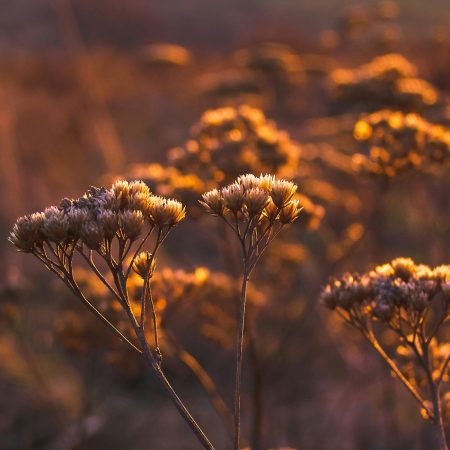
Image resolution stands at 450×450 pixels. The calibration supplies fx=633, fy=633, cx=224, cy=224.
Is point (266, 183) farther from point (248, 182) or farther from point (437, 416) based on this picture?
point (437, 416)

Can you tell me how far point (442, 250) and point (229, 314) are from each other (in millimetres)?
2540

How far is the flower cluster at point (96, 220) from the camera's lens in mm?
2678

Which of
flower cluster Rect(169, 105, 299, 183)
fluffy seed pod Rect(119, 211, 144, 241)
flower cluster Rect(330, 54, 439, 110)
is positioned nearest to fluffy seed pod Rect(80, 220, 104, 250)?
fluffy seed pod Rect(119, 211, 144, 241)

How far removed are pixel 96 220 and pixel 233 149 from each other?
2.65 meters

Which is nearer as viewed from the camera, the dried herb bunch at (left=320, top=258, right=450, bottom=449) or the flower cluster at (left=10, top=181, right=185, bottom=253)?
the flower cluster at (left=10, top=181, right=185, bottom=253)

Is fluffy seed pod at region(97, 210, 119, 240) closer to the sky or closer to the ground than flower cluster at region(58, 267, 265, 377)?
closer to the ground

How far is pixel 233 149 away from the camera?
17.3 ft

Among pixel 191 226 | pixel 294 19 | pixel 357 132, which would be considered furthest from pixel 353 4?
pixel 357 132

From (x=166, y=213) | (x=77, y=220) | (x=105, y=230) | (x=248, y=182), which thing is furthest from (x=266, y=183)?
(x=77, y=220)

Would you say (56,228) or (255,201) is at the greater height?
(255,201)

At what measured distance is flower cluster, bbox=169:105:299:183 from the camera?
17.1 feet

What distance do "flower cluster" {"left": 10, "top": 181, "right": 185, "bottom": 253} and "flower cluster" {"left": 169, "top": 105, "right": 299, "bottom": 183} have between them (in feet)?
7.57

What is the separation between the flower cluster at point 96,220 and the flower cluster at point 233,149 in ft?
7.57

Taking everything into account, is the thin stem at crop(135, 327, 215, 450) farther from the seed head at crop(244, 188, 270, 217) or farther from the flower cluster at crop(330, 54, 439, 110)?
the flower cluster at crop(330, 54, 439, 110)
